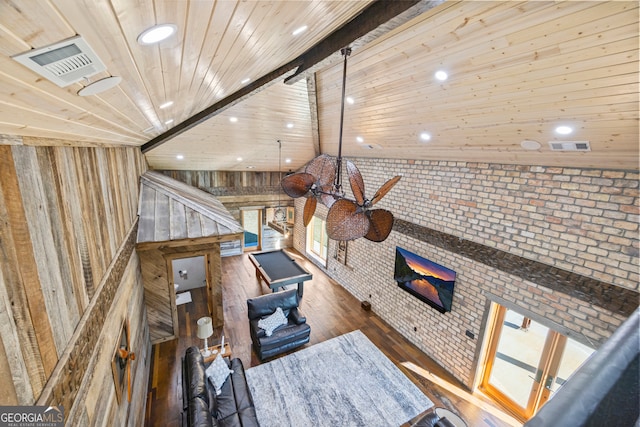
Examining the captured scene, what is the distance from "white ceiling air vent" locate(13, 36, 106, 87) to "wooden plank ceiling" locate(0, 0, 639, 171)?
2 cm

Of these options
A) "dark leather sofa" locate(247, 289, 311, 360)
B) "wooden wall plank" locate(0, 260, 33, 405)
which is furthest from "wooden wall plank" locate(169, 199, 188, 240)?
"wooden wall plank" locate(0, 260, 33, 405)

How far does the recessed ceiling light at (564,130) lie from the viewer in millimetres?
2564

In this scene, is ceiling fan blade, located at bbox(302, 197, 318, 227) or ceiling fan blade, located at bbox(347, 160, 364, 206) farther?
ceiling fan blade, located at bbox(302, 197, 318, 227)

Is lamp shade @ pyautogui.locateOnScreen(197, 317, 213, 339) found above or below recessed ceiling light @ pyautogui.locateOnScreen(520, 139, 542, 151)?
below

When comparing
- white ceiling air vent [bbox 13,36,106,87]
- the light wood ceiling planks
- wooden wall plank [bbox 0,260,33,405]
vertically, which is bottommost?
wooden wall plank [bbox 0,260,33,405]

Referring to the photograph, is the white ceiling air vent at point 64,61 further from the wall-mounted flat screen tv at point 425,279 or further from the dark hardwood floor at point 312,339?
the wall-mounted flat screen tv at point 425,279

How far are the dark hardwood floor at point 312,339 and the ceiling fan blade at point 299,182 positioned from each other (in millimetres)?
3691

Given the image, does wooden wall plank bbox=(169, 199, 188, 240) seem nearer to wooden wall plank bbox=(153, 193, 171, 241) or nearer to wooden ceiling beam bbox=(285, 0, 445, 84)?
wooden wall plank bbox=(153, 193, 171, 241)

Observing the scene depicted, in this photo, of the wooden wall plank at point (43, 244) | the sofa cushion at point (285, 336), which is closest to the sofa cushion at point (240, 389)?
the sofa cushion at point (285, 336)

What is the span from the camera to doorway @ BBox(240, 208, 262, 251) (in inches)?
394

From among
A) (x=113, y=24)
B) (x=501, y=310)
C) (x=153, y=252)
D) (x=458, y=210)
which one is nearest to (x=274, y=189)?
(x=153, y=252)

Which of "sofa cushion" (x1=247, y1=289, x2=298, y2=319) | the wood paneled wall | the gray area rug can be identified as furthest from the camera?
"sofa cushion" (x1=247, y1=289, x2=298, y2=319)

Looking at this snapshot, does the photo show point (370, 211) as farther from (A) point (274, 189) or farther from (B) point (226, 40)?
(A) point (274, 189)

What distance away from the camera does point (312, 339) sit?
17.6 ft
